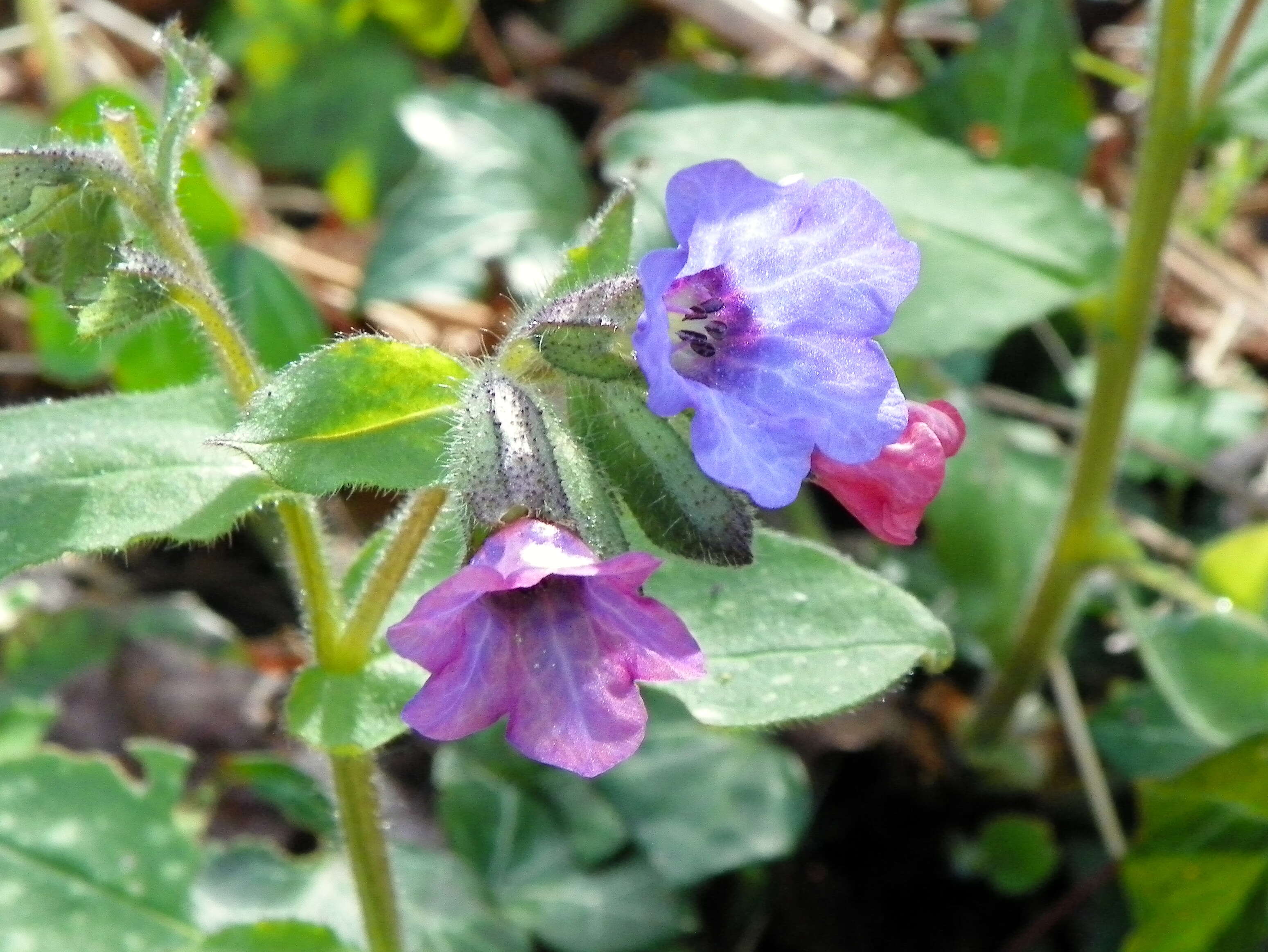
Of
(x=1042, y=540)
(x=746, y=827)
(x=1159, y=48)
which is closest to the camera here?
(x=1159, y=48)

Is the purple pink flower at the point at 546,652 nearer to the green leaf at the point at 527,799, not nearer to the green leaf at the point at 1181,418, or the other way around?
the green leaf at the point at 527,799

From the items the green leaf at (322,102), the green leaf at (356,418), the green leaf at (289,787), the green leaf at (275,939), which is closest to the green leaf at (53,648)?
the green leaf at (289,787)

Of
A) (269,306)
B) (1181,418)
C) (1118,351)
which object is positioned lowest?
(269,306)

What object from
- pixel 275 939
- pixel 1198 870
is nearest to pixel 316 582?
pixel 275 939

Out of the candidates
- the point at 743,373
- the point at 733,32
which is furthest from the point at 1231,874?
the point at 733,32

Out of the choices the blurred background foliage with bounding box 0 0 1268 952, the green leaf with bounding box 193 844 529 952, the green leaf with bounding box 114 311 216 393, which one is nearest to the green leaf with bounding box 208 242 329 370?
the blurred background foliage with bounding box 0 0 1268 952

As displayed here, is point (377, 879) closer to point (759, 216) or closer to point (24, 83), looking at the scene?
point (759, 216)

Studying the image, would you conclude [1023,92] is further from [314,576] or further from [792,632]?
[314,576]

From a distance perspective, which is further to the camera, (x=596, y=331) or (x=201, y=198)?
(x=201, y=198)
